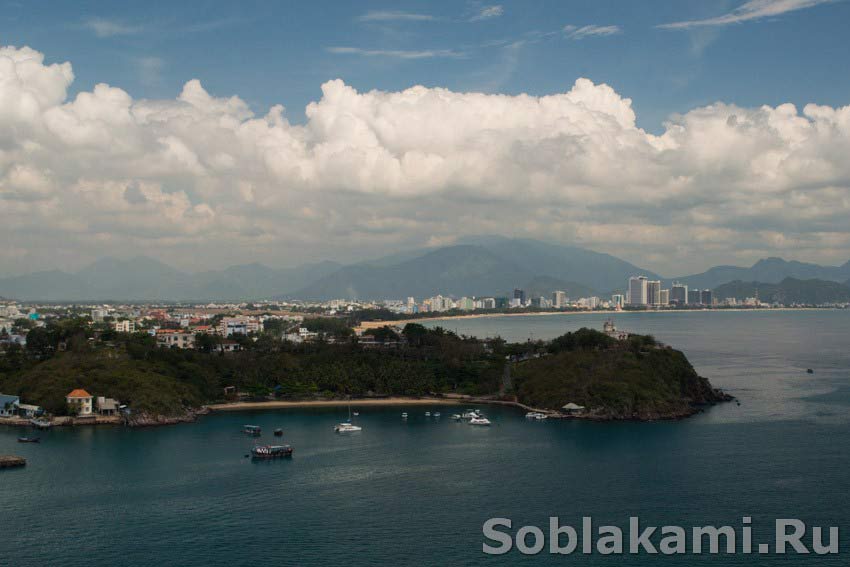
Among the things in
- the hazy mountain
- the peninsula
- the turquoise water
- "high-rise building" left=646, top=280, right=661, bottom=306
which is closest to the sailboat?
the turquoise water

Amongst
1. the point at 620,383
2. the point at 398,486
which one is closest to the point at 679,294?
the point at 620,383

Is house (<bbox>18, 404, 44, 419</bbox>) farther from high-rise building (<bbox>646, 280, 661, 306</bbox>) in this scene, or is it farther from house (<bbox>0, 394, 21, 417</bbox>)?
high-rise building (<bbox>646, 280, 661, 306</bbox>)

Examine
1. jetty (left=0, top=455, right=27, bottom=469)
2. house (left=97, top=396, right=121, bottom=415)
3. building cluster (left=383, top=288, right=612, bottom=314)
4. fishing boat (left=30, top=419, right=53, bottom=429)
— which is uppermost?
building cluster (left=383, top=288, right=612, bottom=314)

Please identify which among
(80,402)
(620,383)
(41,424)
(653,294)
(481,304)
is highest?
(653,294)

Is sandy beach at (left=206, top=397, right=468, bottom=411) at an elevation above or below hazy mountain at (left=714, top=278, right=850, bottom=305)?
below

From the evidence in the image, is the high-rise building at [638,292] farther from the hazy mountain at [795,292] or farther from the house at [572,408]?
the house at [572,408]

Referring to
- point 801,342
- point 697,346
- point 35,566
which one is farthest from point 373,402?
point 801,342

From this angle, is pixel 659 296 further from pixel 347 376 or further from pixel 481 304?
pixel 347 376
